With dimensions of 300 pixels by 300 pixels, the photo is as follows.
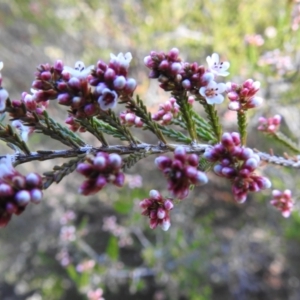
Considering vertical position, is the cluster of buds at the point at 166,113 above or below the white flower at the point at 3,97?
above

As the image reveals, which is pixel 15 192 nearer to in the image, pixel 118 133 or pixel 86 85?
pixel 86 85

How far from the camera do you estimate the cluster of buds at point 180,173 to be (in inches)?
32.9

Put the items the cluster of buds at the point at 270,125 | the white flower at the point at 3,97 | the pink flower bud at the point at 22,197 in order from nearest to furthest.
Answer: the pink flower bud at the point at 22,197, the white flower at the point at 3,97, the cluster of buds at the point at 270,125

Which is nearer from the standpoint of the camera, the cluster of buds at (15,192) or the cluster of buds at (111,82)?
the cluster of buds at (15,192)

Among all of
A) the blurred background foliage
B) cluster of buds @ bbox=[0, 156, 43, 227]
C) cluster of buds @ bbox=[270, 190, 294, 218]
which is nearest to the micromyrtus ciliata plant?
cluster of buds @ bbox=[0, 156, 43, 227]

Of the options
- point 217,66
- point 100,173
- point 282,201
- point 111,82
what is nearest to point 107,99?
point 111,82

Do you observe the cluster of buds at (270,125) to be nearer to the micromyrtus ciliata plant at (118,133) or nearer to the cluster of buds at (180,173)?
the micromyrtus ciliata plant at (118,133)

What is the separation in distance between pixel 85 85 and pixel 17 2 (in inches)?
206

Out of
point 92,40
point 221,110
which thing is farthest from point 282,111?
point 92,40

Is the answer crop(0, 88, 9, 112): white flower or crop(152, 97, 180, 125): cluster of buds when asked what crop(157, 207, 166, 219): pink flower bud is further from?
crop(0, 88, 9, 112): white flower

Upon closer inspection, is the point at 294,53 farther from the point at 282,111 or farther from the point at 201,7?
the point at 201,7

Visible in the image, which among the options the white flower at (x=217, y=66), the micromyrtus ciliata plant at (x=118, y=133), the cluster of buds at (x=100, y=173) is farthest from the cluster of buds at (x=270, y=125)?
the cluster of buds at (x=100, y=173)

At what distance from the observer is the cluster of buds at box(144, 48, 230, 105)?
1.02 m

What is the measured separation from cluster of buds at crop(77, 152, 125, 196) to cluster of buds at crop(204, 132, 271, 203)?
0.28 meters
